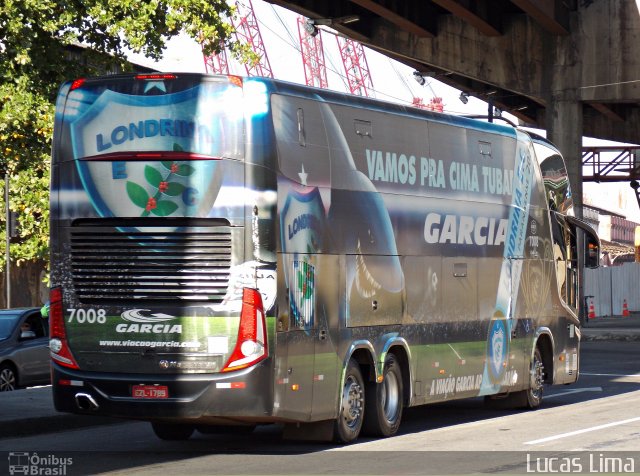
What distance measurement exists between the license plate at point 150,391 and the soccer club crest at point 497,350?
5935 millimetres

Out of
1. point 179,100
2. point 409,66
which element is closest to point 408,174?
point 179,100

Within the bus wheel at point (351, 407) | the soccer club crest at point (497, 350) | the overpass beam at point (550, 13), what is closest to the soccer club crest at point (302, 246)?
the bus wheel at point (351, 407)

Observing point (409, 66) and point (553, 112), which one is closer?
point (553, 112)

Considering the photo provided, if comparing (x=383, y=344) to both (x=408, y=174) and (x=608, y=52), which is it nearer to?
(x=408, y=174)

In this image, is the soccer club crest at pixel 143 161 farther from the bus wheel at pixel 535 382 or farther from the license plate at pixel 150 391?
the bus wheel at pixel 535 382

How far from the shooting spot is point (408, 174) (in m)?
15.7

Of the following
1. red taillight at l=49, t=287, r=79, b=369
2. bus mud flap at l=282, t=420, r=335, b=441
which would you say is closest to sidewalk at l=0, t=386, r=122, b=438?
red taillight at l=49, t=287, r=79, b=369

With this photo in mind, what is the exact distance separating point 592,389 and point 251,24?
456 ft

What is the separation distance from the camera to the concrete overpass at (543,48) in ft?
137

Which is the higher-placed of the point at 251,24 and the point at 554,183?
the point at 251,24

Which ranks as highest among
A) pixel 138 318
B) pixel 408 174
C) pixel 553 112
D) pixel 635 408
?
pixel 553 112

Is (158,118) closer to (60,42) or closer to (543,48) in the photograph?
(60,42)

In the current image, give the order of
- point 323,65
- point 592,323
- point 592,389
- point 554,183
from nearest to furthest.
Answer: point 554,183 → point 592,389 → point 592,323 → point 323,65

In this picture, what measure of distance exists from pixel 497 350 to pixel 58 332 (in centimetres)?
663
